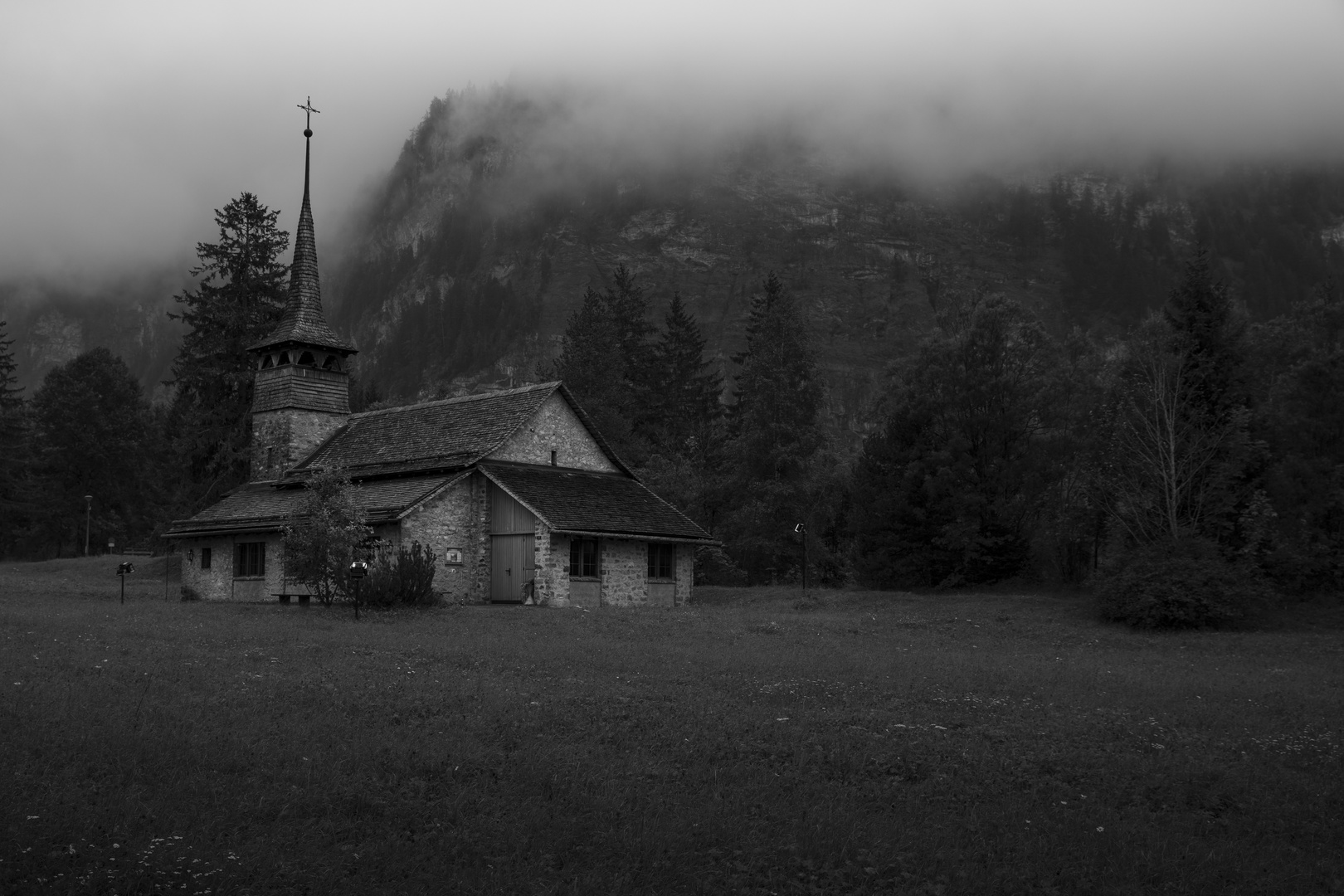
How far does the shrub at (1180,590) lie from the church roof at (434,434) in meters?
17.5

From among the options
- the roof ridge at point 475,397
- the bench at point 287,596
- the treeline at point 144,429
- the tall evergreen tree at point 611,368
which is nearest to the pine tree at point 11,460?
the treeline at point 144,429

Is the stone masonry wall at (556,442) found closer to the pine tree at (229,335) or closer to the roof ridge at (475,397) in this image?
the roof ridge at (475,397)

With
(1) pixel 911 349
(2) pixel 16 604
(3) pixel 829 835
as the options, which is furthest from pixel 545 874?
(1) pixel 911 349

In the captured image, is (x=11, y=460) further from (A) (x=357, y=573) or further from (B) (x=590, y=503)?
(A) (x=357, y=573)


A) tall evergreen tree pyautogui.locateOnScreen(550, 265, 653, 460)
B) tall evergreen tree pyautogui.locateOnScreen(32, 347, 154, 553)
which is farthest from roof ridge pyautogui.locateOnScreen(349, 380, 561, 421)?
tall evergreen tree pyautogui.locateOnScreen(32, 347, 154, 553)

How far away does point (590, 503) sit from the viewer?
34750 millimetres

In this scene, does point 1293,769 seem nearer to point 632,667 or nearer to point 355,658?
point 632,667

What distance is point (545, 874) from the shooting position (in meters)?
8.34

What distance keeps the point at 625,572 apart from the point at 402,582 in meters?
9.01

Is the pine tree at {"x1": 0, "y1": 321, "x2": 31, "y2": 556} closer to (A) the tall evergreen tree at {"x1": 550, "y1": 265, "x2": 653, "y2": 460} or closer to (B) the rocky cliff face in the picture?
(A) the tall evergreen tree at {"x1": 550, "y1": 265, "x2": 653, "y2": 460}

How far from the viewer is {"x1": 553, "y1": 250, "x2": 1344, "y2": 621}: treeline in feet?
105

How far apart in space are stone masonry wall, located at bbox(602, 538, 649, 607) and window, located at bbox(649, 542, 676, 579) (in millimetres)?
289

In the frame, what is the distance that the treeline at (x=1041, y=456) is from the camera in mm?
32031

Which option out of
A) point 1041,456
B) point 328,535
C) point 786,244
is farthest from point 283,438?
point 786,244
